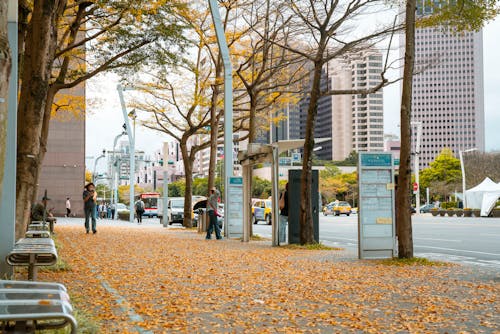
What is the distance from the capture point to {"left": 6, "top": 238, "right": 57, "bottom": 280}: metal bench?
25.1 feet

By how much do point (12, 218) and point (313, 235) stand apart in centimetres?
1142

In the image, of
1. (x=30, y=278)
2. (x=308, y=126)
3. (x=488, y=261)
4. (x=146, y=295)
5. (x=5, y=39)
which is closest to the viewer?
Result: (x=5, y=39)

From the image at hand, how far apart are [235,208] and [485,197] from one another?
3682 cm

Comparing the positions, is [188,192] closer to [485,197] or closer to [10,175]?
[10,175]

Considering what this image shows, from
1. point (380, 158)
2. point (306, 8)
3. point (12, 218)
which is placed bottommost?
point (12, 218)

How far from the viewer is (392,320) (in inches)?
283

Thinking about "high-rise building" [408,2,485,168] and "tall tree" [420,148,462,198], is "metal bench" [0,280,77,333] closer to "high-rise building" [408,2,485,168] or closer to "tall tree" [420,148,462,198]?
"high-rise building" [408,2,485,168]

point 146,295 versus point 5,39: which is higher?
point 5,39

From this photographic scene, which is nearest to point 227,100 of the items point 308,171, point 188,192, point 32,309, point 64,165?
point 308,171

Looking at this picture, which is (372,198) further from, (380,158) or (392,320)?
(392,320)

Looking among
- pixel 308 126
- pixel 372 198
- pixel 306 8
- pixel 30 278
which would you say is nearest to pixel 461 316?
pixel 30 278

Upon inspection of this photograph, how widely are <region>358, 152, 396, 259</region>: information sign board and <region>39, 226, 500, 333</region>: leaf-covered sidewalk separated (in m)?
0.83

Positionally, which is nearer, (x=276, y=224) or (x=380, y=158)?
(x=380, y=158)

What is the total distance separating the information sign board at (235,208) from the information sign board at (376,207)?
8.99 meters
